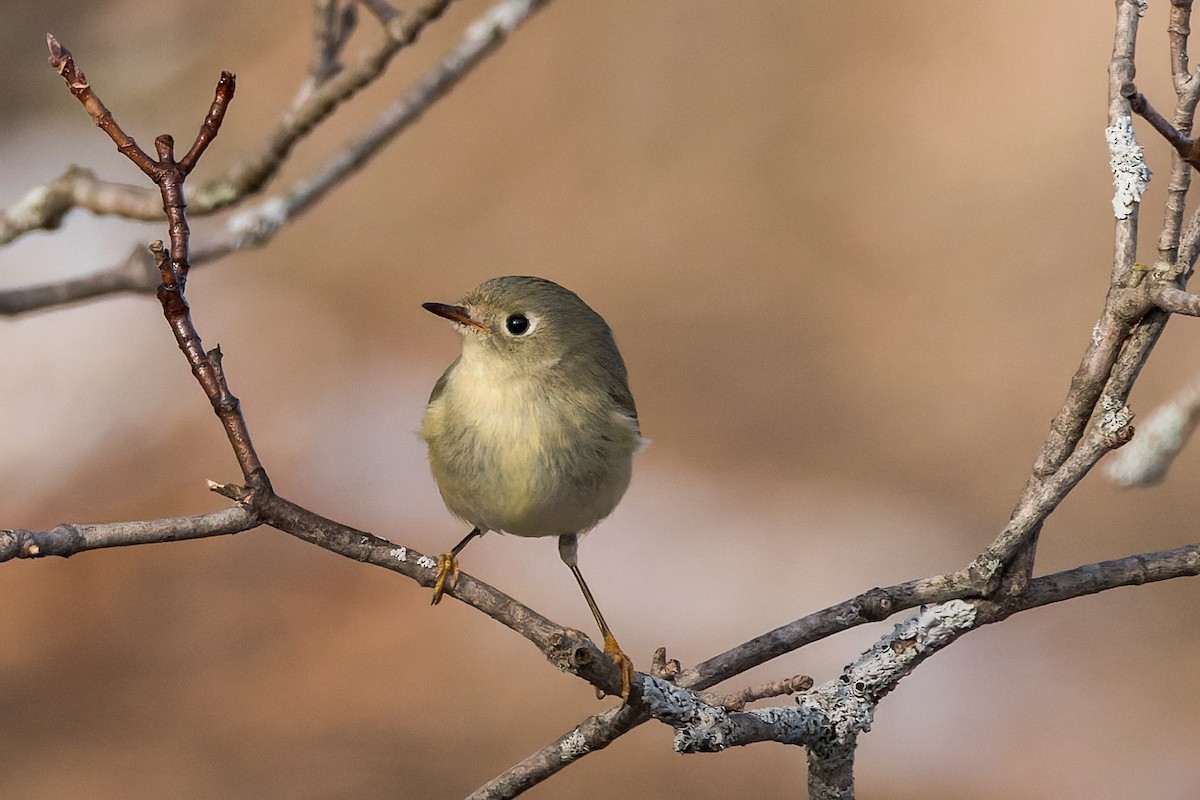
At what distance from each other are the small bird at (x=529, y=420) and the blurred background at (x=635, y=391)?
1.82 meters

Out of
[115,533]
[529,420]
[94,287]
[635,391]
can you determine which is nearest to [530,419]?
[529,420]

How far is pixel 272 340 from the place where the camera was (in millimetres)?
6031

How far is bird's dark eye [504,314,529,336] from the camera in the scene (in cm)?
290

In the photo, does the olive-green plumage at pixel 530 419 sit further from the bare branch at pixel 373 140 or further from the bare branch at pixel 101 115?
the bare branch at pixel 101 115

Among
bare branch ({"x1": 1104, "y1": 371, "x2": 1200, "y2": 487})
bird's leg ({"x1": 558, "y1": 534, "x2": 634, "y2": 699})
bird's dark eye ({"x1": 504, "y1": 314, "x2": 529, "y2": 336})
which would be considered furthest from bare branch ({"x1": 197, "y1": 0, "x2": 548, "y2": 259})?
bare branch ({"x1": 1104, "y1": 371, "x2": 1200, "y2": 487})

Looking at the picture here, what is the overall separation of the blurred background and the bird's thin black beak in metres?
1.97

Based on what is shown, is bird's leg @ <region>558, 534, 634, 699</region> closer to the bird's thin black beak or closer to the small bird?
the small bird

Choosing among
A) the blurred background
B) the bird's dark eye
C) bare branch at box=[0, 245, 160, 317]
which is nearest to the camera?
bare branch at box=[0, 245, 160, 317]

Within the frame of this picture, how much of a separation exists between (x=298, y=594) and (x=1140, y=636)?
3274 mm

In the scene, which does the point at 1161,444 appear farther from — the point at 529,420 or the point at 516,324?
the point at 516,324

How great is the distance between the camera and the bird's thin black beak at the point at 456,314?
111 inches

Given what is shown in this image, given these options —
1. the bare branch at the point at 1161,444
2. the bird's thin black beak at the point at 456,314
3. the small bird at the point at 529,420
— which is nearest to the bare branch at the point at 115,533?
the small bird at the point at 529,420

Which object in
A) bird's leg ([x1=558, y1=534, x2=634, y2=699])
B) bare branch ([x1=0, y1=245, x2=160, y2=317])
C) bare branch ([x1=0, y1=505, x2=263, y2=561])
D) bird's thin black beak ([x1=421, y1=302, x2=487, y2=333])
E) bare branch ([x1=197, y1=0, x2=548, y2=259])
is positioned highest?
bare branch ([x1=197, y1=0, x2=548, y2=259])

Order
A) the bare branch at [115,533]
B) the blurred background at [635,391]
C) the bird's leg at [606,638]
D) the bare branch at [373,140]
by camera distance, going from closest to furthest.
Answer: the bare branch at [115,533]
the bird's leg at [606,638]
the bare branch at [373,140]
the blurred background at [635,391]
